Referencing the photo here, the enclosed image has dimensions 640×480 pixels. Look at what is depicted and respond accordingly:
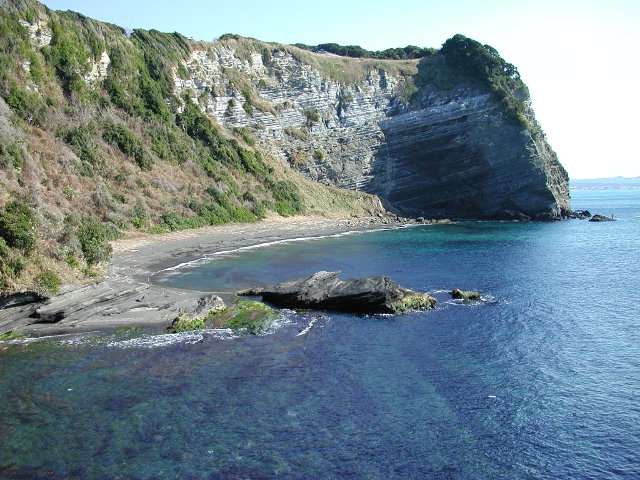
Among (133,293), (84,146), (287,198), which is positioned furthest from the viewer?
(287,198)

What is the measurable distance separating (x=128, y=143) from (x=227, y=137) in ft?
62.2


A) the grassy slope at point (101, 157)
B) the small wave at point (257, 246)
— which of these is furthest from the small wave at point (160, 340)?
the small wave at point (257, 246)

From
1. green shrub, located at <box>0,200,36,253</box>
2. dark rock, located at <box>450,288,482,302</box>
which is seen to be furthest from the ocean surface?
green shrub, located at <box>0,200,36,253</box>

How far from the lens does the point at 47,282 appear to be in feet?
93.5

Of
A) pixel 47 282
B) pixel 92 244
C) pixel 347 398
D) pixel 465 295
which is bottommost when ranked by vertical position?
pixel 347 398

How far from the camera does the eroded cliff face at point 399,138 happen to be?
8906cm

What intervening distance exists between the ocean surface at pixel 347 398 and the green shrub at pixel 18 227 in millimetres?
6589

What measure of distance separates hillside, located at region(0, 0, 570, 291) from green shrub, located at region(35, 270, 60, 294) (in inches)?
2.9

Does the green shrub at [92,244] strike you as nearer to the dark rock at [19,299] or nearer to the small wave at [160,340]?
the dark rock at [19,299]

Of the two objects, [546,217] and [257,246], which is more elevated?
[257,246]

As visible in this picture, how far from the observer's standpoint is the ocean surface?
1560cm

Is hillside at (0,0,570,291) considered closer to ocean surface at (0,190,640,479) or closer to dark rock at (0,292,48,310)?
dark rock at (0,292,48,310)

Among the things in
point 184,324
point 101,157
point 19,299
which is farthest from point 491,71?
point 19,299

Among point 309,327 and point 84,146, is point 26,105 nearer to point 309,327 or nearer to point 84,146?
point 84,146
